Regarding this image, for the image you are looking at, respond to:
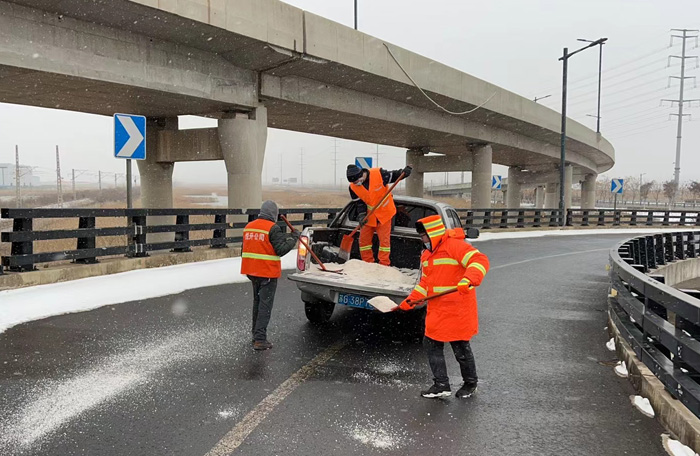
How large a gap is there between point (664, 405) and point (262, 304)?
12.6ft

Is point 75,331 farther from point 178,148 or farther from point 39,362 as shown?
point 178,148

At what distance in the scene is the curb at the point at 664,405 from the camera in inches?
141

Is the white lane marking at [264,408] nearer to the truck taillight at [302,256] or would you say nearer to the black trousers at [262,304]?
the black trousers at [262,304]

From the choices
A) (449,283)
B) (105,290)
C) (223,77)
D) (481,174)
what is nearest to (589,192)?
(481,174)

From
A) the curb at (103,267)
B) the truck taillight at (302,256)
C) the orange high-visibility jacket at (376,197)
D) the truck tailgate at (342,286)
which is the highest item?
the orange high-visibility jacket at (376,197)

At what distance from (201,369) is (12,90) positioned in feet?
35.9

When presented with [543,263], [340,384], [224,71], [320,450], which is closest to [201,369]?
[340,384]

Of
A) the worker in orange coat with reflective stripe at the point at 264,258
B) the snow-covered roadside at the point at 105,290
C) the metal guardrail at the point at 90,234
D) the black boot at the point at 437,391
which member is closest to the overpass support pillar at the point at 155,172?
the metal guardrail at the point at 90,234

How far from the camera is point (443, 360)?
15.0ft

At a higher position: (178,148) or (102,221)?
(178,148)

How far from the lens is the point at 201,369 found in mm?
5078

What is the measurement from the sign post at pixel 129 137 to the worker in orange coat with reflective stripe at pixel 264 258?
587cm

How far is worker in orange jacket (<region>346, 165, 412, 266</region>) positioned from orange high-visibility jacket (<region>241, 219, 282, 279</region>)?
5.46ft

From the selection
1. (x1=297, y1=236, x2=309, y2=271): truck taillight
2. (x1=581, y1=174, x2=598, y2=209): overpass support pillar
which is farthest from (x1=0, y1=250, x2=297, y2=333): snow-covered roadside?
(x1=581, y1=174, x2=598, y2=209): overpass support pillar
